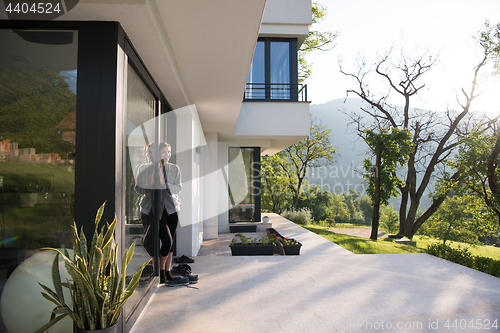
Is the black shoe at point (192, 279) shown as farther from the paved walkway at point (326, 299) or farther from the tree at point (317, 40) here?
the tree at point (317, 40)

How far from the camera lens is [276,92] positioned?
892 centimetres

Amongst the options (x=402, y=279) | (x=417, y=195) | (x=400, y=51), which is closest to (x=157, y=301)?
(x=402, y=279)

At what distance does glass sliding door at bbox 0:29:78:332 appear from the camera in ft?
6.49

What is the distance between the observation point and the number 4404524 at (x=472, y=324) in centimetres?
252

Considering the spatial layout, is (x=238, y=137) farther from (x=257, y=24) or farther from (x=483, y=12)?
(x=483, y=12)

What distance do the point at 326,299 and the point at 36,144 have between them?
2.77m

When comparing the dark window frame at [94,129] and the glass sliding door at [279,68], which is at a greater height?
the glass sliding door at [279,68]

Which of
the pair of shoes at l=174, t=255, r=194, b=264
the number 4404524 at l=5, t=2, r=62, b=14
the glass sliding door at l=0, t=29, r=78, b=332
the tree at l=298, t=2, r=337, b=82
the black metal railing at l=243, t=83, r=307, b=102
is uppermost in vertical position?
the tree at l=298, t=2, r=337, b=82

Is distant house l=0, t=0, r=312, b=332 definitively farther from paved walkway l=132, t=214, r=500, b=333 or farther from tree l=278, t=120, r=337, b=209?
tree l=278, t=120, r=337, b=209

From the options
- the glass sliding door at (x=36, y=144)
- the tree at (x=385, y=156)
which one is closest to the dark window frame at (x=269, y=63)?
the tree at (x=385, y=156)

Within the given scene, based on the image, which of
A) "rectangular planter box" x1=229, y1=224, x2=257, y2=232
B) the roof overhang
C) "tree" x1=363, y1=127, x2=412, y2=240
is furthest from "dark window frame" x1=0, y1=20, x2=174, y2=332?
"tree" x1=363, y1=127, x2=412, y2=240

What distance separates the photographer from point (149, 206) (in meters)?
3.22

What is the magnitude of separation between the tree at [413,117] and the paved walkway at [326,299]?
41.9 feet

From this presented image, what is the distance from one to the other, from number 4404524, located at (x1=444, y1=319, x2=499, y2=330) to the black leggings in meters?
2.62
